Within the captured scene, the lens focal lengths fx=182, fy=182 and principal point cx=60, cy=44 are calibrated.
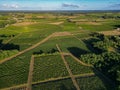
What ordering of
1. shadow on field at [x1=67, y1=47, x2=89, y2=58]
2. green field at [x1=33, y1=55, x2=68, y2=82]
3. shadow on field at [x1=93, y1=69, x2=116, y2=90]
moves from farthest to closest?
shadow on field at [x1=67, y1=47, x2=89, y2=58], green field at [x1=33, y1=55, x2=68, y2=82], shadow on field at [x1=93, y1=69, x2=116, y2=90]

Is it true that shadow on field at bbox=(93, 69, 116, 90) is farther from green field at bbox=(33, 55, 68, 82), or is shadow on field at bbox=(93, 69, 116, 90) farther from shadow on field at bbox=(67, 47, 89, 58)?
shadow on field at bbox=(67, 47, 89, 58)

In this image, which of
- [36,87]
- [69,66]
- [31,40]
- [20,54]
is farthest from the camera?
[31,40]

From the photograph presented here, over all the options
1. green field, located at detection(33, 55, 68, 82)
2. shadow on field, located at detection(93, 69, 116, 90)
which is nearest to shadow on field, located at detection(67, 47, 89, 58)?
green field, located at detection(33, 55, 68, 82)

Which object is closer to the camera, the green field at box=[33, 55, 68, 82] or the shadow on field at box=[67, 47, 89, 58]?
the green field at box=[33, 55, 68, 82]

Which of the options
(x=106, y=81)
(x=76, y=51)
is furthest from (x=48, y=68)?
(x=76, y=51)

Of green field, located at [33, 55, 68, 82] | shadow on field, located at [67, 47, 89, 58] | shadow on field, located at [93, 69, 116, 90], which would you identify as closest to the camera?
shadow on field, located at [93, 69, 116, 90]

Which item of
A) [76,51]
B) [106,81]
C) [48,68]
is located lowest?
[106,81]

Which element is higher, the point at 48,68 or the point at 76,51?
the point at 76,51

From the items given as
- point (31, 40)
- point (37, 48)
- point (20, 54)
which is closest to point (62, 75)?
point (20, 54)

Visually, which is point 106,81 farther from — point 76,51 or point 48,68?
point 76,51

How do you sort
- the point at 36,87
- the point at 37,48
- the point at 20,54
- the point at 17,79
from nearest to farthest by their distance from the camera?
the point at 36,87 → the point at 17,79 → the point at 20,54 → the point at 37,48

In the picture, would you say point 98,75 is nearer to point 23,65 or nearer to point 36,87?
point 36,87
